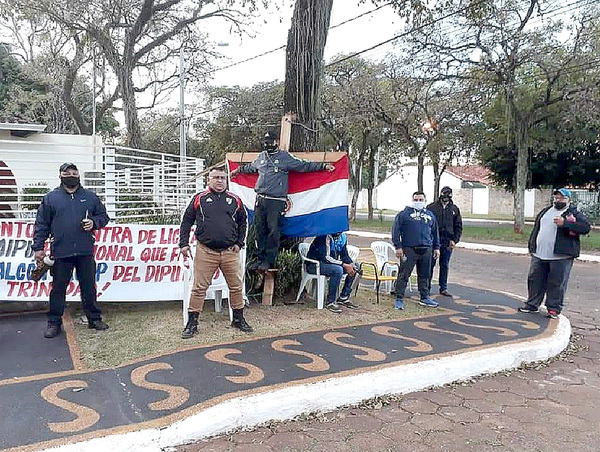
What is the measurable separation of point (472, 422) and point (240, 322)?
255 cm

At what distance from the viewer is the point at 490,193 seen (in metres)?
44.9

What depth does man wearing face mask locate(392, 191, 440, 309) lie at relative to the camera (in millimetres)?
6762

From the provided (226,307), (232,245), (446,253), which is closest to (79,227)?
(232,245)

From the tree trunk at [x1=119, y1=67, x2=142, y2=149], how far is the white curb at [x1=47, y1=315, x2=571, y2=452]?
13.8 metres

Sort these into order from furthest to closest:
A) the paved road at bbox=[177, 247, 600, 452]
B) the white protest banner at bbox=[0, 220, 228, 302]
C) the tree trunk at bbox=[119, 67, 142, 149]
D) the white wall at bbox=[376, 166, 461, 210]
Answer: the white wall at bbox=[376, 166, 461, 210]
the tree trunk at bbox=[119, 67, 142, 149]
the white protest banner at bbox=[0, 220, 228, 302]
the paved road at bbox=[177, 247, 600, 452]

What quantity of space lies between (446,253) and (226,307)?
3.38 meters

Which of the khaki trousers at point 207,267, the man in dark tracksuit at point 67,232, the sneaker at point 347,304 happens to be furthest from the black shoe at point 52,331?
the sneaker at point 347,304

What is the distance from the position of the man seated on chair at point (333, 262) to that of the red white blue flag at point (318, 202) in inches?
6.5

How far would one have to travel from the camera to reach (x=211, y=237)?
5113 mm

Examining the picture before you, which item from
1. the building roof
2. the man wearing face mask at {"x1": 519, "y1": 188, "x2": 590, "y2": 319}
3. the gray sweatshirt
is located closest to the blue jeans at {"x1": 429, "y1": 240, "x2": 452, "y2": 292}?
the man wearing face mask at {"x1": 519, "y1": 188, "x2": 590, "y2": 319}

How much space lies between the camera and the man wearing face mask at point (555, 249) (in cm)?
631

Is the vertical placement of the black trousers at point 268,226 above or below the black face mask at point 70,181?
below

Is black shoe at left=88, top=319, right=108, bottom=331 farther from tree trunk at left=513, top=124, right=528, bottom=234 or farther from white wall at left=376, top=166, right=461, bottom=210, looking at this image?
white wall at left=376, top=166, right=461, bottom=210

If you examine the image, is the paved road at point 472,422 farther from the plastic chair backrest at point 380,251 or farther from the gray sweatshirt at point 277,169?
the plastic chair backrest at point 380,251
